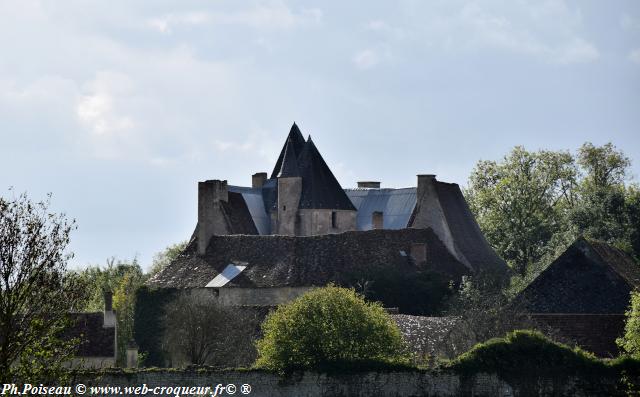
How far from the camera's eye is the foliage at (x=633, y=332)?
175ft

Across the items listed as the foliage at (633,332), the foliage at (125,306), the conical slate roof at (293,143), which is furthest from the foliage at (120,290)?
the foliage at (633,332)

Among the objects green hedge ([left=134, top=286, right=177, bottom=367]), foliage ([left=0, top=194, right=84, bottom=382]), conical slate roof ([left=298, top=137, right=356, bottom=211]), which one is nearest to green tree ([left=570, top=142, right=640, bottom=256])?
conical slate roof ([left=298, top=137, right=356, bottom=211])

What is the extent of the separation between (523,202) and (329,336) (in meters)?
45.7

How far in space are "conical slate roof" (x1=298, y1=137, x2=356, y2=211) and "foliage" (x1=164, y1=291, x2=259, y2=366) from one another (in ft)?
49.3

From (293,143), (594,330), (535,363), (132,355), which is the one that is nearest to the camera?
(535,363)

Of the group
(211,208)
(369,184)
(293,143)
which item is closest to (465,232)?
(211,208)

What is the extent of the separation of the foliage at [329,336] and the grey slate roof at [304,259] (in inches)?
590

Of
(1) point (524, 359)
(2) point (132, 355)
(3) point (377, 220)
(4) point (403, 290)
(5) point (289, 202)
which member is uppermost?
(5) point (289, 202)

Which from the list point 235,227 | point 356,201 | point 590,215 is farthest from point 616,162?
point 235,227

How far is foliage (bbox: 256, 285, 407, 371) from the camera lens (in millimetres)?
51656

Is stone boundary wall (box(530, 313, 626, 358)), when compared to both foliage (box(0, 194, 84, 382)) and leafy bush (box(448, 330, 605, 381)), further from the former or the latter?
foliage (box(0, 194, 84, 382))

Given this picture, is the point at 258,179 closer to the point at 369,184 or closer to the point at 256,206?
the point at 256,206

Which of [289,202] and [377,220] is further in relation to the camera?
[289,202]

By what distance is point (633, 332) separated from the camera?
53625 millimetres
